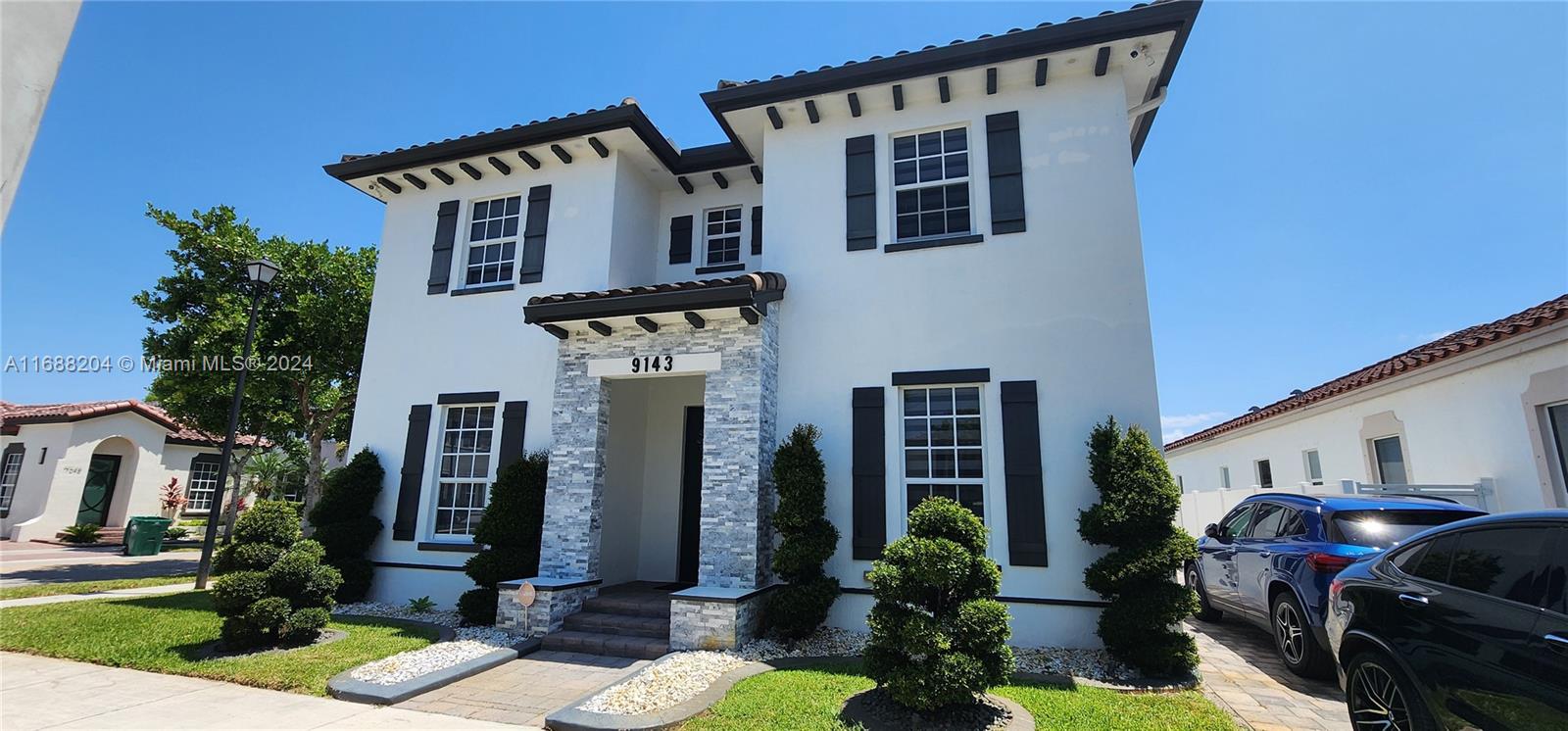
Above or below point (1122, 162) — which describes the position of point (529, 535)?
below

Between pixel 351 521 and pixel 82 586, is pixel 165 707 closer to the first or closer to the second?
pixel 351 521

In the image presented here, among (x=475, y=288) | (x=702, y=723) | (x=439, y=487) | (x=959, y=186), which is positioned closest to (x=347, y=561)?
(x=439, y=487)

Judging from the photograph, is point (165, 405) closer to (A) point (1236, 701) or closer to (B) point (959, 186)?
(B) point (959, 186)

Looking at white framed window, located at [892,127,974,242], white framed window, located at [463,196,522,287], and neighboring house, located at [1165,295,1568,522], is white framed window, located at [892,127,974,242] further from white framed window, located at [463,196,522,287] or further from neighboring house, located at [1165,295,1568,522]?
neighboring house, located at [1165,295,1568,522]

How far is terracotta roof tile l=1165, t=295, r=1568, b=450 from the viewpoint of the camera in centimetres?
798

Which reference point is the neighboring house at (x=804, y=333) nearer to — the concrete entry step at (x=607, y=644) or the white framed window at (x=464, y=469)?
the white framed window at (x=464, y=469)

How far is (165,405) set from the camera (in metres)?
14.0

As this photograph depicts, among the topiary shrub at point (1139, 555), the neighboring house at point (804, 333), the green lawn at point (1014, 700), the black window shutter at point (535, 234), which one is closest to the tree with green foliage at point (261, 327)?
the neighboring house at point (804, 333)

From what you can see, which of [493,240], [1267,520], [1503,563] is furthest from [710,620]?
[493,240]

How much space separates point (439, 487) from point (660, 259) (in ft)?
17.0

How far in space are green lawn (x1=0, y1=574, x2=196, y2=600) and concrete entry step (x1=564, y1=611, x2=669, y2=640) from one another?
9421mm

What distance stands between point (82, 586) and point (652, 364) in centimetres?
1152

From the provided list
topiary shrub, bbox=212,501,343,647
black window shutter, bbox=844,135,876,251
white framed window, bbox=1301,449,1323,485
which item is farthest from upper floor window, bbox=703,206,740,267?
white framed window, bbox=1301,449,1323,485

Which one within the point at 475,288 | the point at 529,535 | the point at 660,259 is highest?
the point at 660,259
